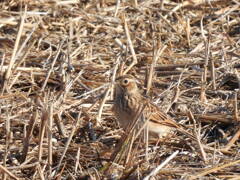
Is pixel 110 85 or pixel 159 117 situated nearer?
pixel 159 117

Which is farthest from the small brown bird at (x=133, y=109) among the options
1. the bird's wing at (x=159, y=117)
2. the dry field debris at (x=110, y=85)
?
the dry field debris at (x=110, y=85)

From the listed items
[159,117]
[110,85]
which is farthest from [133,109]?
[110,85]

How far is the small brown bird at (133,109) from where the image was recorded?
7184 mm

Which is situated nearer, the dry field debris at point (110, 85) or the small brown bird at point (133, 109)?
the dry field debris at point (110, 85)

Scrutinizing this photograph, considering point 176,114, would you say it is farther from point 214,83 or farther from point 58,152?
point 58,152

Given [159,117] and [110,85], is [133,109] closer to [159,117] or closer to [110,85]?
[159,117]

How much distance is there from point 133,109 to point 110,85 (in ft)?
2.09

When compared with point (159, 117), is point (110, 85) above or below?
above

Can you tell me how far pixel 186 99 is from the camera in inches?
314

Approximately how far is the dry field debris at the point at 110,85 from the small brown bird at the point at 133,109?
0.61ft

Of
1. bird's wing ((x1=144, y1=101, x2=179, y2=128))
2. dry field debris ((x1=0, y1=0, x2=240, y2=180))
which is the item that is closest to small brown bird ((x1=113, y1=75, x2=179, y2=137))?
bird's wing ((x1=144, y1=101, x2=179, y2=128))

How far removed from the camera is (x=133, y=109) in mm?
7312

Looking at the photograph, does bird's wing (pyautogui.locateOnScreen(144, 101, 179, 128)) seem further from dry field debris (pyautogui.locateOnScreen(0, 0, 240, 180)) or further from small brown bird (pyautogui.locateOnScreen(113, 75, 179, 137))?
dry field debris (pyautogui.locateOnScreen(0, 0, 240, 180))

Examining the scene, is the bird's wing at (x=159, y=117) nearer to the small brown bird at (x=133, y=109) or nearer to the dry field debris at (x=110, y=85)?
the small brown bird at (x=133, y=109)
